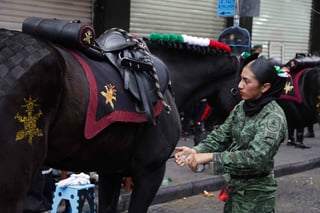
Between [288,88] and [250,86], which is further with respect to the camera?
[288,88]

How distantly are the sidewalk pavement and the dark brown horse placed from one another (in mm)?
2448

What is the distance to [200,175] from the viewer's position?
26.8ft

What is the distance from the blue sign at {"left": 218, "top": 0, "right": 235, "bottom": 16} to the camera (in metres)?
9.57

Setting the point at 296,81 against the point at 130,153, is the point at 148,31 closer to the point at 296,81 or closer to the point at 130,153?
the point at 296,81

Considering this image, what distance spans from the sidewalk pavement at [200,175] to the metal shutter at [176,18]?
2.68 metres

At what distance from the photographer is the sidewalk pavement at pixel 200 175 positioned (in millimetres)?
7160

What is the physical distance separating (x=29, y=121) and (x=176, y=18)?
9.31 metres

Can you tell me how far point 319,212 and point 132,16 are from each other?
19.5ft

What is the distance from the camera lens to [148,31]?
1125 centimetres

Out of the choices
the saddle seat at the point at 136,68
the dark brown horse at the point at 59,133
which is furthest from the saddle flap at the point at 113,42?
the dark brown horse at the point at 59,133

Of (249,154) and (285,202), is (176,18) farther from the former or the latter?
(249,154)

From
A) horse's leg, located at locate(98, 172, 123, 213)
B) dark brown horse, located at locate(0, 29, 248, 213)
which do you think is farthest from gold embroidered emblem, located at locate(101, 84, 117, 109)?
horse's leg, located at locate(98, 172, 123, 213)

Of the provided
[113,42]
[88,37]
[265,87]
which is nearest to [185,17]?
[113,42]

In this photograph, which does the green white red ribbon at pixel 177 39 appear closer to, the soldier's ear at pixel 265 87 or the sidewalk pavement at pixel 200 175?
the soldier's ear at pixel 265 87
